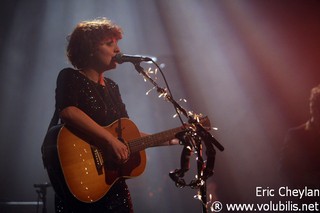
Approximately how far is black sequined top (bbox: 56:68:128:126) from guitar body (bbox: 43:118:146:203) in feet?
0.39

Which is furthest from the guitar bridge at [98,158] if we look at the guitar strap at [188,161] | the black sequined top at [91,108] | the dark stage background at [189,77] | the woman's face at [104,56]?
the dark stage background at [189,77]

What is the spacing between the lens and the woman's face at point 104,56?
2659 millimetres

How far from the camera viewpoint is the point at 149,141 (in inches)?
105

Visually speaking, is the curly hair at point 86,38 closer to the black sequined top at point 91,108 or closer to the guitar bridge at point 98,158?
the black sequined top at point 91,108

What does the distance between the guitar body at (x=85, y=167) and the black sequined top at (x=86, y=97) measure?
0.12m

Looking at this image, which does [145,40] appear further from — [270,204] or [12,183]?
[12,183]

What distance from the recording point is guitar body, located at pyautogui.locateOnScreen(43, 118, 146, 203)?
2.14m

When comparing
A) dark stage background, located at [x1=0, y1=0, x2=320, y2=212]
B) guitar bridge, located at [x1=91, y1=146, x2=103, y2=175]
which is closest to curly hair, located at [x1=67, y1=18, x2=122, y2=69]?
guitar bridge, located at [x1=91, y1=146, x2=103, y2=175]

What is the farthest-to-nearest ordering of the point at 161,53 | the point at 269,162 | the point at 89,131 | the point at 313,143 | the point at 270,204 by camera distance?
the point at 161,53, the point at 269,162, the point at 270,204, the point at 313,143, the point at 89,131

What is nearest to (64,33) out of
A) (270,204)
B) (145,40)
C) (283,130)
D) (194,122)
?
(145,40)

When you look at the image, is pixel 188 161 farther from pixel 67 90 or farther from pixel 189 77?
pixel 189 77

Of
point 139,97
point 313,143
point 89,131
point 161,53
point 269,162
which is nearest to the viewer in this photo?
point 89,131

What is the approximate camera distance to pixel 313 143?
402 cm

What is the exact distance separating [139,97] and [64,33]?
2302mm
